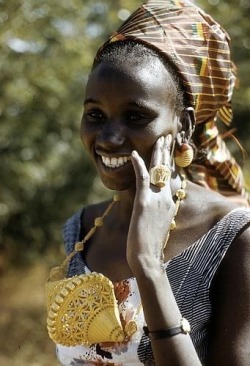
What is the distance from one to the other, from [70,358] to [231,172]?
1.20 meters

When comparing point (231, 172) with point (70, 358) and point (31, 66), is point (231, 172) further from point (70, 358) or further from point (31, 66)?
point (31, 66)

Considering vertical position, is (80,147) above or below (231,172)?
below

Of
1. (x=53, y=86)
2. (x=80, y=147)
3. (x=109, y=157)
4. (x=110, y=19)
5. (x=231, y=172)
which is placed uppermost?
(x=109, y=157)

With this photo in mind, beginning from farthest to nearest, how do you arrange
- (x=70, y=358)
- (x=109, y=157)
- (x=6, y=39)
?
A: (x=6, y=39), (x=70, y=358), (x=109, y=157)

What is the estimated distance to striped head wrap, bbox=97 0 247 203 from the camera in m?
2.98

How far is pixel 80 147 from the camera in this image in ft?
23.3

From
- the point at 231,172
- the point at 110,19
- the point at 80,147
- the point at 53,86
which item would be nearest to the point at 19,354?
the point at 80,147

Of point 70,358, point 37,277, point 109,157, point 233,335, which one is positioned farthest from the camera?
point 37,277

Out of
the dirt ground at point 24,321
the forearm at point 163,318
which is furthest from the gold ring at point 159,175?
the dirt ground at point 24,321

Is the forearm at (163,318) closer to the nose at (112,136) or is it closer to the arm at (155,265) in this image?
the arm at (155,265)

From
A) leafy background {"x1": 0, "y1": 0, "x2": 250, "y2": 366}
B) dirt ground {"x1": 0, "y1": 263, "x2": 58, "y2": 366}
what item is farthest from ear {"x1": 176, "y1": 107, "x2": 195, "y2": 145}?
dirt ground {"x1": 0, "y1": 263, "x2": 58, "y2": 366}

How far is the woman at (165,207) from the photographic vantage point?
8.54 feet

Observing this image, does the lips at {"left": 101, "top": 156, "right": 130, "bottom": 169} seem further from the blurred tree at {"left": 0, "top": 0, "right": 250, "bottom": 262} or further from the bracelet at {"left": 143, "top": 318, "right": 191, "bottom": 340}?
the blurred tree at {"left": 0, "top": 0, "right": 250, "bottom": 262}

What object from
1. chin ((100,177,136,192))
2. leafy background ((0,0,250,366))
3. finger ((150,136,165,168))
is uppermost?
finger ((150,136,165,168))
